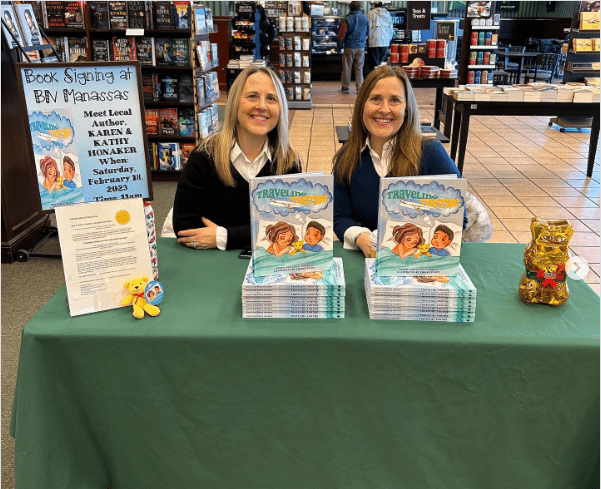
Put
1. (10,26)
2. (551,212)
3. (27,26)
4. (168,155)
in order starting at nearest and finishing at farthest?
(10,26) → (27,26) → (551,212) → (168,155)

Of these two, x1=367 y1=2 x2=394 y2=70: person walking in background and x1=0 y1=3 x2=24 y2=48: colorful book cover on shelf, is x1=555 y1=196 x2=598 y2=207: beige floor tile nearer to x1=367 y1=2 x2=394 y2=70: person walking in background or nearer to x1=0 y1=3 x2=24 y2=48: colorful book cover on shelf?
x1=0 y1=3 x2=24 y2=48: colorful book cover on shelf

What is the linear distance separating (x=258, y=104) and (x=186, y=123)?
3.98 meters

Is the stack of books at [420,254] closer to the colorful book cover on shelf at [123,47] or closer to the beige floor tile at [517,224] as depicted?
the beige floor tile at [517,224]

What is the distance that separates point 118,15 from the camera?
5406 millimetres

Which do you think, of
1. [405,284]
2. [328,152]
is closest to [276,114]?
[405,284]

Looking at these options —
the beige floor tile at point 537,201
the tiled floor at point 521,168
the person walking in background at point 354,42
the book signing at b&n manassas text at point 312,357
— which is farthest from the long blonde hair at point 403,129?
the person walking in background at point 354,42

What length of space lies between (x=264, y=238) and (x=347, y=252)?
20.7 inches

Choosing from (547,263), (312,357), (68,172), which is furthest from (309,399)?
(68,172)

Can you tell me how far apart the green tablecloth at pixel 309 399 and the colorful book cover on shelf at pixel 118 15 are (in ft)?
15.0

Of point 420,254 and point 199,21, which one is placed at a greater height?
point 199,21

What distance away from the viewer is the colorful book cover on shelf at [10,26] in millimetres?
3791

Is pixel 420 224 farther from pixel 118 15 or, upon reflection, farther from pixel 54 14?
pixel 54 14

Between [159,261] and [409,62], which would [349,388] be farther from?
[409,62]

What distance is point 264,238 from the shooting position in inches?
61.7
